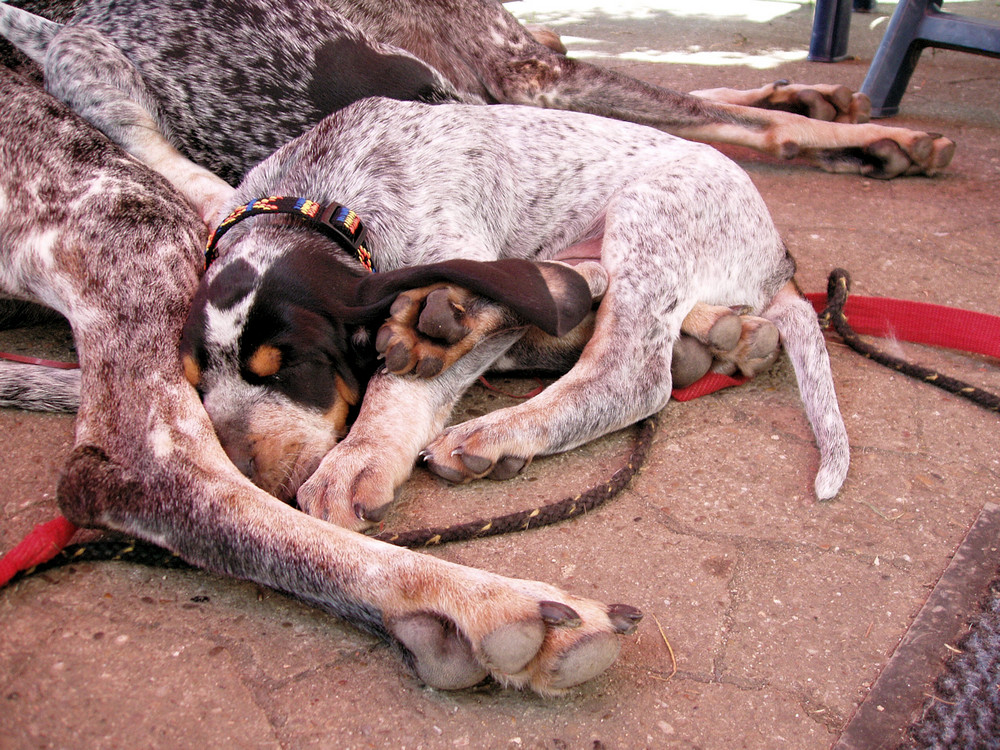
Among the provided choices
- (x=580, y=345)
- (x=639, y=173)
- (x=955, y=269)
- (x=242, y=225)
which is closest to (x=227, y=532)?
(x=242, y=225)

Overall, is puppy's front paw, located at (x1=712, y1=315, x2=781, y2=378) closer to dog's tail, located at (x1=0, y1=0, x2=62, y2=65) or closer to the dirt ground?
the dirt ground

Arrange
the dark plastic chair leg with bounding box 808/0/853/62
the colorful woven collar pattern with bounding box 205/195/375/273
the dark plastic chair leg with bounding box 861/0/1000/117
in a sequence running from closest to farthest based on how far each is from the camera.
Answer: the colorful woven collar pattern with bounding box 205/195/375/273
the dark plastic chair leg with bounding box 861/0/1000/117
the dark plastic chair leg with bounding box 808/0/853/62

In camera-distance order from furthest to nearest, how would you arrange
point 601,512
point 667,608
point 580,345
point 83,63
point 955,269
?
point 955,269 < point 83,63 < point 580,345 < point 601,512 < point 667,608

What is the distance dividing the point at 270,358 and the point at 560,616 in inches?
39.3

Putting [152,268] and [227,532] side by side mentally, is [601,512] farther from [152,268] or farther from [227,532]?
[152,268]

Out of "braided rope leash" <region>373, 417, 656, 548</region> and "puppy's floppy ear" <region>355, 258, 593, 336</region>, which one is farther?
"puppy's floppy ear" <region>355, 258, 593, 336</region>

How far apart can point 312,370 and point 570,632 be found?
0.98 m

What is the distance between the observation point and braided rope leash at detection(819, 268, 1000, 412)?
8.91 ft

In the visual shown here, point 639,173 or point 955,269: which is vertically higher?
point 639,173

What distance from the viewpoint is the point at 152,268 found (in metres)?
2.45

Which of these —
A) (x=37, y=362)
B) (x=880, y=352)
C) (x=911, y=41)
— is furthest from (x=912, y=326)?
(x=37, y=362)

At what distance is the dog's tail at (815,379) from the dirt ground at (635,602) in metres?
0.06

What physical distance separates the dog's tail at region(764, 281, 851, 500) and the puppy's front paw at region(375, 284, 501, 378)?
0.96m

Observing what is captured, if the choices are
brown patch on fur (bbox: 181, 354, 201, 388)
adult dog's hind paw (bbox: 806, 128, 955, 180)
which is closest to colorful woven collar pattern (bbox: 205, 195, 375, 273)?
brown patch on fur (bbox: 181, 354, 201, 388)
